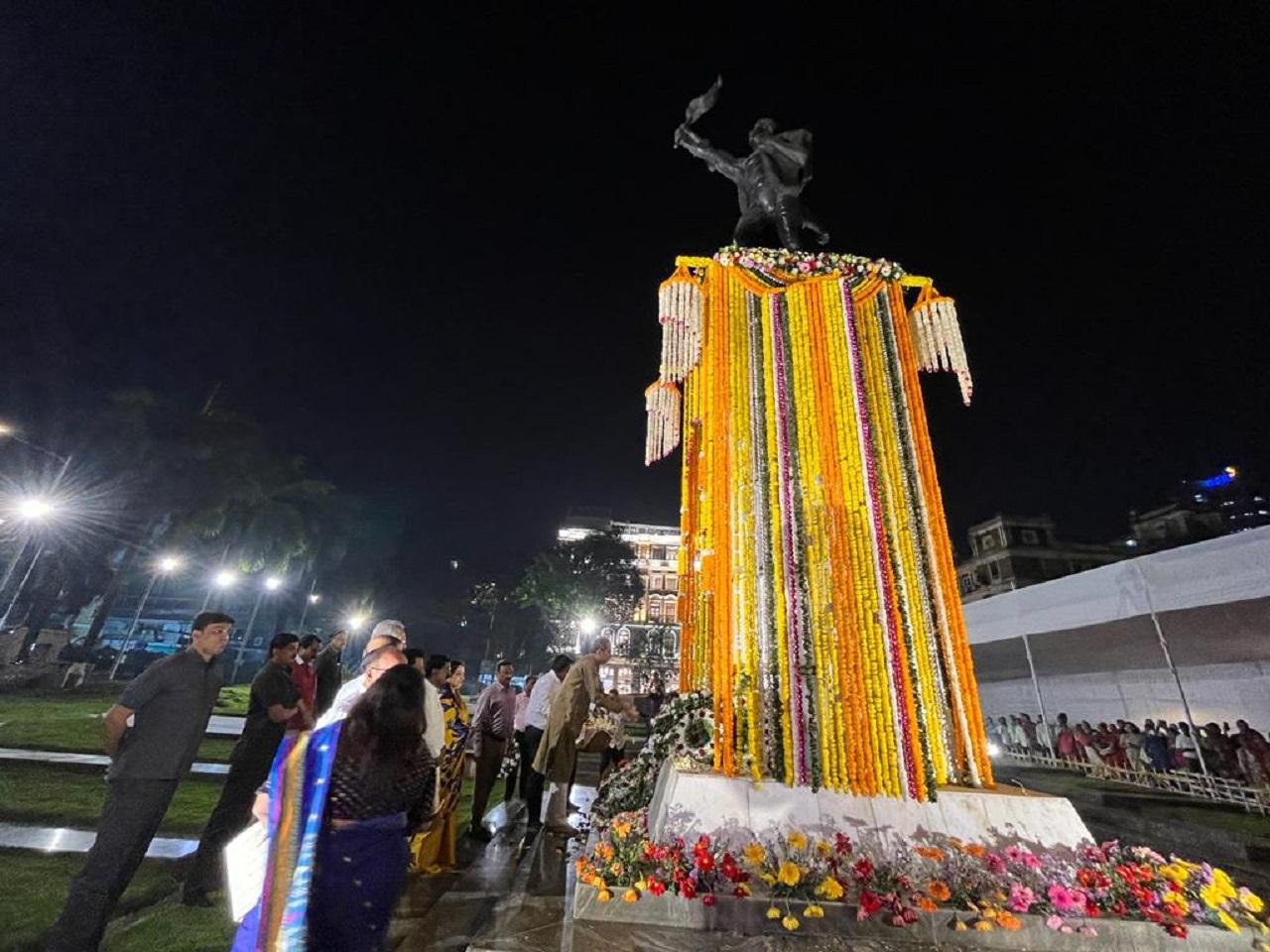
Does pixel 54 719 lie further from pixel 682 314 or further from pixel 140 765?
pixel 682 314

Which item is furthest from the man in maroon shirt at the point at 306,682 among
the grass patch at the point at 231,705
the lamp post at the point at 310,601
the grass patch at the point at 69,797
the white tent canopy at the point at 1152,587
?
the lamp post at the point at 310,601

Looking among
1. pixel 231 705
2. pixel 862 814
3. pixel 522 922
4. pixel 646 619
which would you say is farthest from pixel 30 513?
pixel 646 619

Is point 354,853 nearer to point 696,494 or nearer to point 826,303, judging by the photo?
point 696,494

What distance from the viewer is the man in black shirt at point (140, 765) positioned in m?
3.12

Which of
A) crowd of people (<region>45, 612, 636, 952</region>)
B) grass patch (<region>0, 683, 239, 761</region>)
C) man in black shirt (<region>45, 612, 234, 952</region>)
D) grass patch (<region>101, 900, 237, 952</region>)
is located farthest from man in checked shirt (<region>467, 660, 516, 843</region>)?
grass patch (<region>0, 683, 239, 761</region>)

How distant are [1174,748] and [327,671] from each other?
16817 mm

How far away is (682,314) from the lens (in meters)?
6.97

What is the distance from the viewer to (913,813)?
4.40m

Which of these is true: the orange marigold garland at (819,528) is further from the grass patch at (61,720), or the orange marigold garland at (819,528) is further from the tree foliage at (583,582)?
the tree foliage at (583,582)

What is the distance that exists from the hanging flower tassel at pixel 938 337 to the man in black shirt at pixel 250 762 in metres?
7.45

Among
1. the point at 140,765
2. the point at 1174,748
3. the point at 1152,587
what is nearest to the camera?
the point at 140,765

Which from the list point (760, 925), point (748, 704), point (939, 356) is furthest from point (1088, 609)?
point (760, 925)

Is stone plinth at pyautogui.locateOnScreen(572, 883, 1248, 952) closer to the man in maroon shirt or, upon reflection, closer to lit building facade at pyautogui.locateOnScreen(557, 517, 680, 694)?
the man in maroon shirt

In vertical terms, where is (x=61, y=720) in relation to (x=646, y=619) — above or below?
below
